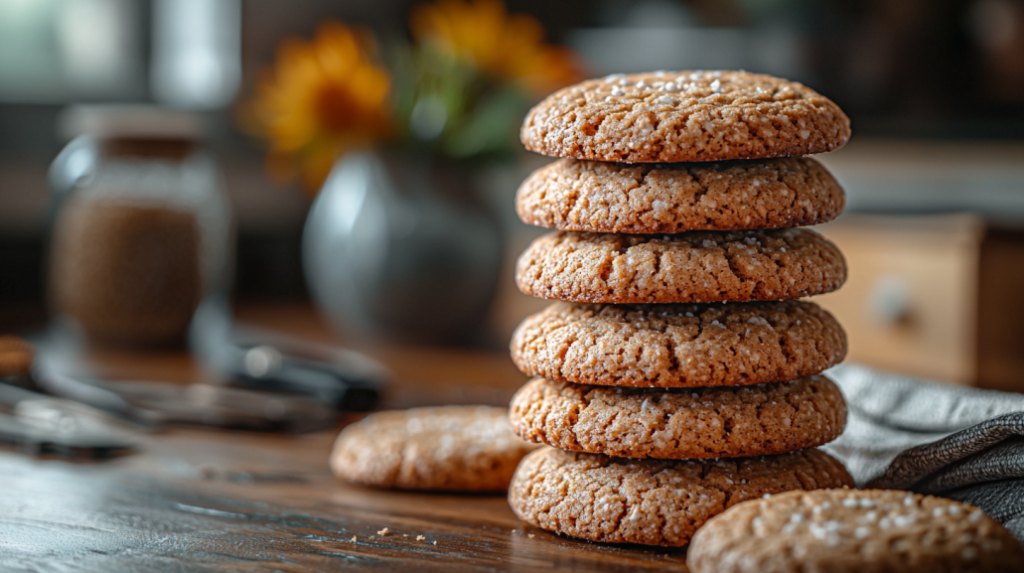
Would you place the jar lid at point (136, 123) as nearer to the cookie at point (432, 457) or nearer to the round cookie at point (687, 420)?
the cookie at point (432, 457)

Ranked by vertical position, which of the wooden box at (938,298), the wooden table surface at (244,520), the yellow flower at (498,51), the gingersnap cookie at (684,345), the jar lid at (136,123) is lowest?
the wooden table surface at (244,520)

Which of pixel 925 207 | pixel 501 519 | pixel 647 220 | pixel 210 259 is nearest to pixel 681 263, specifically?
pixel 647 220

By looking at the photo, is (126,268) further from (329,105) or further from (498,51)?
(498,51)

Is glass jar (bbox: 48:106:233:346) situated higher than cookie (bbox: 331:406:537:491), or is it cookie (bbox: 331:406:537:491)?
glass jar (bbox: 48:106:233:346)

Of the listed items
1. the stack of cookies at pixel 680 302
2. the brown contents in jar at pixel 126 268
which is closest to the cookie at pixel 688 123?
the stack of cookies at pixel 680 302

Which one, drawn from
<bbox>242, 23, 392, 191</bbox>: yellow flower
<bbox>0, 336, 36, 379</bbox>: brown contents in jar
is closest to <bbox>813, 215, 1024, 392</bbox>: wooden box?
<bbox>242, 23, 392, 191</bbox>: yellow flower

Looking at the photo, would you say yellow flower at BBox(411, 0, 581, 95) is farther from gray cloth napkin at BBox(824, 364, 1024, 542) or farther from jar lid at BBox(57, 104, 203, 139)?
gray cloth napkin at BBox(824, 364, 1024, 542)

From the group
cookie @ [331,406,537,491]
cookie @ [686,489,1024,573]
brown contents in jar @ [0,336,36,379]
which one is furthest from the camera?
brown contents in jar @ [0,336,36,379]
